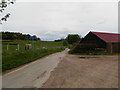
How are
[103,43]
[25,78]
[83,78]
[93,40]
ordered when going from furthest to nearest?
1. [93,40]
2. [103,43]
3. [25,78]
4. [83,78]

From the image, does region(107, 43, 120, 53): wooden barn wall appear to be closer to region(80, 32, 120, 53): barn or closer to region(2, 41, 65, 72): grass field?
region(80, 32, 120, 53): barn

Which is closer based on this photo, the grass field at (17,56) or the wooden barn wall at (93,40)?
the grass field at (17,56)

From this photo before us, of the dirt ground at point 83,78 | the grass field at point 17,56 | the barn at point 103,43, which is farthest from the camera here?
the barn at point 103,43

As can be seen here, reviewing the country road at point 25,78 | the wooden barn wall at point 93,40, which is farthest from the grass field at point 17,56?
the wooden barn wall at point 93,40

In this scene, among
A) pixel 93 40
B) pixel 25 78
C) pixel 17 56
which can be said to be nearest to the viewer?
pixel 25 78

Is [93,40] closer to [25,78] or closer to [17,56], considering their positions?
[17,56]

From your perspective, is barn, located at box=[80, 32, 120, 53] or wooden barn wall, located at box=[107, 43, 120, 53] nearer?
barn, located at box=[80, 32, 120, 53]

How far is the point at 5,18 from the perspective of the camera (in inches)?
305

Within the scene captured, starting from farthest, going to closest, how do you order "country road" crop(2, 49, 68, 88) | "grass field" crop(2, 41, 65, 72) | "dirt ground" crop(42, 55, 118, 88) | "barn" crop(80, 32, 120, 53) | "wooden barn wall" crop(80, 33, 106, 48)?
"wooden barn wall" crop(80, 33, 106, 48) < "barn" crop(80, 32, 120, 53) < "grass field" crop(2, 41, 65, 72) < "country road" crop(2, 49, 68, 88) < "dirt ground" crop(42, 55, 118, 88)

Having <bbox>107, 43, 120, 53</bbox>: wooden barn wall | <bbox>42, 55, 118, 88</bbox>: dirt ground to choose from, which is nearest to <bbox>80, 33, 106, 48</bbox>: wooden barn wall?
<bbox>107, 43, 120, 53</bbox>: wooden barn wall

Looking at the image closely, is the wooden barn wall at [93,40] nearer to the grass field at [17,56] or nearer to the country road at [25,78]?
the grass field at [17,56]

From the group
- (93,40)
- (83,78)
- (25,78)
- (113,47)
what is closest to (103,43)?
(113,47)

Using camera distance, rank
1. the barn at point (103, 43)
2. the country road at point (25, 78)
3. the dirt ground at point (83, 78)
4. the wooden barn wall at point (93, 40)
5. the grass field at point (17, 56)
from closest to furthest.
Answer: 1. the dirt ground at point (83, 78)
2. the country road at point (25, 78)
3. the grass field at point (17, 56)
4. the barn at point (103, 43)
5. the wooden barn wall at point (93, 40)

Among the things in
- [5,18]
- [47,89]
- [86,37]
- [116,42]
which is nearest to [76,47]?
[86,37]
